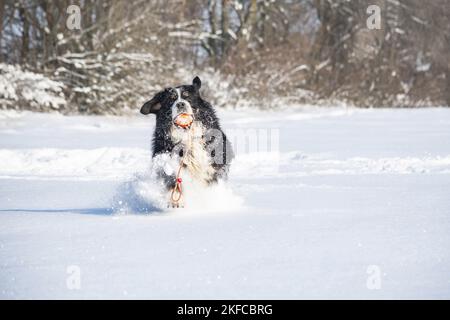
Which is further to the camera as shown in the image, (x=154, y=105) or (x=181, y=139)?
(x=154, y=105)

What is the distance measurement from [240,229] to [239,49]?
23294mm

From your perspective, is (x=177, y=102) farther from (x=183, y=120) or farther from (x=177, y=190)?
(x=177, y=190)

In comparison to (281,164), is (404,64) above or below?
above

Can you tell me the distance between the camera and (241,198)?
7332 millimetres

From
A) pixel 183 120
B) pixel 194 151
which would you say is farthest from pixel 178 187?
pixel 183 120

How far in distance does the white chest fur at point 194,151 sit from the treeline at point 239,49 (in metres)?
13.8

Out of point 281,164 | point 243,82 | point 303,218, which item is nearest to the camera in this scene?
point 303,218

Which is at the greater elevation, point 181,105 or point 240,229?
point 181,105

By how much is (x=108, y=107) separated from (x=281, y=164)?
11431 mm

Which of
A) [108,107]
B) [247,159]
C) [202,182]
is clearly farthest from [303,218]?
[108,107]

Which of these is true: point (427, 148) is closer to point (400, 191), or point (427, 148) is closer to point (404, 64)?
point (400, 191)

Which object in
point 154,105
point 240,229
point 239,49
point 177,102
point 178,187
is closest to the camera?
point 240,229

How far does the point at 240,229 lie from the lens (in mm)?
5543

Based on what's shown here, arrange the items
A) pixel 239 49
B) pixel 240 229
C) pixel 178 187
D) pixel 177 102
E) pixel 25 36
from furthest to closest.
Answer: pixel 239 49
pixel 25 36
pixel 178 187
pixel 177 102
pixel 240 229
